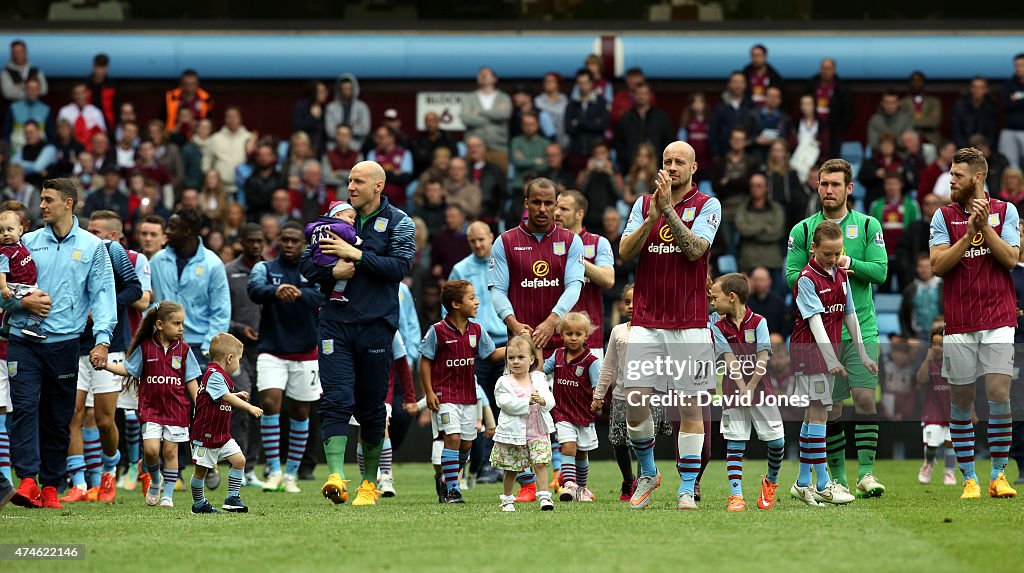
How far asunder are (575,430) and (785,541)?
11.5 ft

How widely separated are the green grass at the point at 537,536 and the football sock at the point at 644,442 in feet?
0.94

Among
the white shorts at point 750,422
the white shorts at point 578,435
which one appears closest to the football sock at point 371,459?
the white shorts at point 578,435

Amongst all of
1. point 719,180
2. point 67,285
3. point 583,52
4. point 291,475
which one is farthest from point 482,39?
point 67,285

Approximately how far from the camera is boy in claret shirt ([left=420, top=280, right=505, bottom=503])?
431 inches

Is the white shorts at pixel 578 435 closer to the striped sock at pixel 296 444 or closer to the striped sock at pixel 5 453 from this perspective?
the striped sock at pixel 296 444

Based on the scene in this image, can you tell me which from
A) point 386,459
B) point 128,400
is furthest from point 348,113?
point 386,459

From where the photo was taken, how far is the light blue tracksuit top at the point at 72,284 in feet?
36.4

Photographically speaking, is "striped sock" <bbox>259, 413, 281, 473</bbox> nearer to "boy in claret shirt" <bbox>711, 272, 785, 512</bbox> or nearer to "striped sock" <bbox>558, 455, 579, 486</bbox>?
"striped sock" <bbox>558, 455, 579, 486</bbox>

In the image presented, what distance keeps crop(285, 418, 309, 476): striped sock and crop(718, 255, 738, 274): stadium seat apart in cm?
786

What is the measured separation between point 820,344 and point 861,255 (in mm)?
814

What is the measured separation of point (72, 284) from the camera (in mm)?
11180

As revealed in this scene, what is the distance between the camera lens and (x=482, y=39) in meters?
23.1

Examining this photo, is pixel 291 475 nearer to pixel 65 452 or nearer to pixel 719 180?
pixel 65 452

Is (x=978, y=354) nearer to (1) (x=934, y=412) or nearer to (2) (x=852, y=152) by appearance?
(1) (x=934, y=412)
